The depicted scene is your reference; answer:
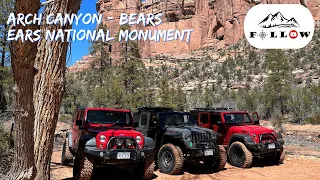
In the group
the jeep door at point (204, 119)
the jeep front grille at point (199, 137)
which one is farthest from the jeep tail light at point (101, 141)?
the jeep door at point (204, 119)

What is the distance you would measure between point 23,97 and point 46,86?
0.78m

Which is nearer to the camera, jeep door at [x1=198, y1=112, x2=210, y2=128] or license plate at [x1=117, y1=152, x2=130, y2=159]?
license plate at [x1=117, y1=152, x2=130, y2=159]

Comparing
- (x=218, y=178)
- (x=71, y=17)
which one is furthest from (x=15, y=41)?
(x=218, y=178)

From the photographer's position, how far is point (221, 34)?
309 feet

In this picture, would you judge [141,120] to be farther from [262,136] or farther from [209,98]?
[209,98]

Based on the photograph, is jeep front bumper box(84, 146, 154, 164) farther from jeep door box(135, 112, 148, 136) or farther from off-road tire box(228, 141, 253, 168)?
off-road tire box(228, 141, 253, 168)

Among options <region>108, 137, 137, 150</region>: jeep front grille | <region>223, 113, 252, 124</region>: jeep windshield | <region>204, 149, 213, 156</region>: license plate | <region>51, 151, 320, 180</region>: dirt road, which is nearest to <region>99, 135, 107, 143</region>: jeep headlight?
<region>108, 137, 137, 150</region>: jeep front grille

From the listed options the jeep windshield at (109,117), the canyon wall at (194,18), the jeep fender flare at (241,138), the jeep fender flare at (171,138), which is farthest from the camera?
the canyon wall at (194,18)

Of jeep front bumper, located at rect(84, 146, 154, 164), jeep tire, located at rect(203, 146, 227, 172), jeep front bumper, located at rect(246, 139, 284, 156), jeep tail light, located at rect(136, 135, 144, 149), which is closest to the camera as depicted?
jeep front bumper, located at rect(84, 146, 154, 164)

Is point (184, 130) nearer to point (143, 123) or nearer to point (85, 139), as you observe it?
point (143, 123)

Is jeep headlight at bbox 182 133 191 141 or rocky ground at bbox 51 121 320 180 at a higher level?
jeep headlight at bbox 182 133 191 141

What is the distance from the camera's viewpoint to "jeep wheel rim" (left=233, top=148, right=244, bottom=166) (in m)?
10.0

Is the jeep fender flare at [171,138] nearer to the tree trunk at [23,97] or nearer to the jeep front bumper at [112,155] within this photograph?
the jeep front bumper at [112,155]

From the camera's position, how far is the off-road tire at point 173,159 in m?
8.45
